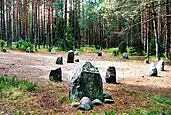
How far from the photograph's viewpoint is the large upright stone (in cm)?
941

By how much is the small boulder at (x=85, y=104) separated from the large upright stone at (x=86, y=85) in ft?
1.68

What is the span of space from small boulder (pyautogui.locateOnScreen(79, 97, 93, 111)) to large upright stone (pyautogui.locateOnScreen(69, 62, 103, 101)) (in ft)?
1.68

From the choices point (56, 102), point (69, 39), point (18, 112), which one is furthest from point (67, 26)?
point (18, 112)

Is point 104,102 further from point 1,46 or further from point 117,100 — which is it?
point 1,46

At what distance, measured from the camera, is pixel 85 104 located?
867 cm

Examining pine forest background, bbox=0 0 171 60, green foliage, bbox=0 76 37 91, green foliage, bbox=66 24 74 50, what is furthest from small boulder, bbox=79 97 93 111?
green foliage, bbox=66 24 74 50

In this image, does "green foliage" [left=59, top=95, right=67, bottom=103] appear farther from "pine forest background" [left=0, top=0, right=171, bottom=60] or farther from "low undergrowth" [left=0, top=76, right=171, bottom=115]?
"pine forest background" [left=0, top=0, right=171, bottom=60]

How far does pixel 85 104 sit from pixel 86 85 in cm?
92

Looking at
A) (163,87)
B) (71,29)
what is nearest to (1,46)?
(71,29)

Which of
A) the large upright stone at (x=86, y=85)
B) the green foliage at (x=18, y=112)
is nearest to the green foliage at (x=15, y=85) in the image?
the large upright stone at (x=86, y=85)

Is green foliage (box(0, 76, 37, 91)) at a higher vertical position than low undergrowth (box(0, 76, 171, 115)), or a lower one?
higher

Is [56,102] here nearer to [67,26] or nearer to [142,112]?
[142,112]

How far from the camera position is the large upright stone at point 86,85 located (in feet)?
30.9

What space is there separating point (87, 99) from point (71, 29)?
3984cm
